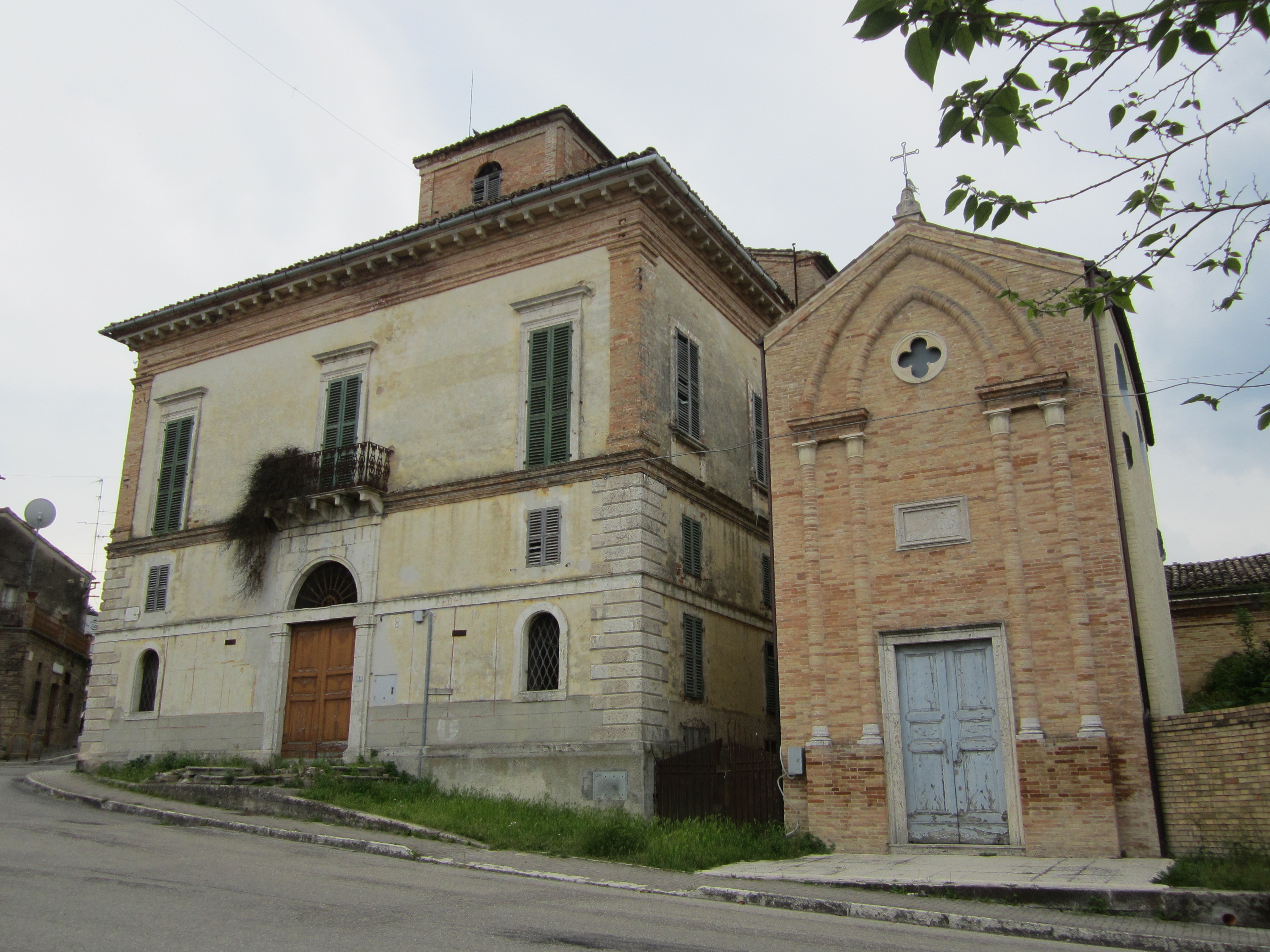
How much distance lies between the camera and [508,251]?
64.6ft

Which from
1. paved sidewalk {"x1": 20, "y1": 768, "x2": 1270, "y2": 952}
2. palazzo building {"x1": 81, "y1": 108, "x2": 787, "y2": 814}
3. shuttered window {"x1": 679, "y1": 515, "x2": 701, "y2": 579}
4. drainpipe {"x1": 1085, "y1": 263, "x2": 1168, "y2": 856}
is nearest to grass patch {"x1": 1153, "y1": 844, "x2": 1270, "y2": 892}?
paved sidewalk {"x1": 20, "y1": 768, "x2": 1270, "y2": 952}

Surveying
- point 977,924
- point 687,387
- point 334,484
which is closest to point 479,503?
point 334,484

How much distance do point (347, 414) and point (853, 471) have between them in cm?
1082

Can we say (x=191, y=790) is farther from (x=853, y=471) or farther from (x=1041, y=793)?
(x=1041, y=793)

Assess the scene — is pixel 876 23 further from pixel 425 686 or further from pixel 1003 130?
pixel 425 686

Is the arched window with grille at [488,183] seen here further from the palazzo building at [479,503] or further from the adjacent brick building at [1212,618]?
the adjacent brick building at [1212,618]

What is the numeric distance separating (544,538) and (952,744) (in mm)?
7542

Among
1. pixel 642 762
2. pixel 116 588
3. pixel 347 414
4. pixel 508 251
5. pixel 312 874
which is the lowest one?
pixel 312 874

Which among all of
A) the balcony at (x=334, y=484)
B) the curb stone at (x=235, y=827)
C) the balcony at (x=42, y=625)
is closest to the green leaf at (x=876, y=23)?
the curb stone at (x=235, y=827)

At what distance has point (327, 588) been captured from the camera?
66.2ft

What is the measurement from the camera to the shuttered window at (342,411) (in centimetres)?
2067

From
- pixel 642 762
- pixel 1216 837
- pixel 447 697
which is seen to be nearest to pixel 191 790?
pixel 447 697

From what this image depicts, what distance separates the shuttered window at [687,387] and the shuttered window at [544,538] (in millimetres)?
2809

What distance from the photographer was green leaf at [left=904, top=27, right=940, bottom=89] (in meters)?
4.04
